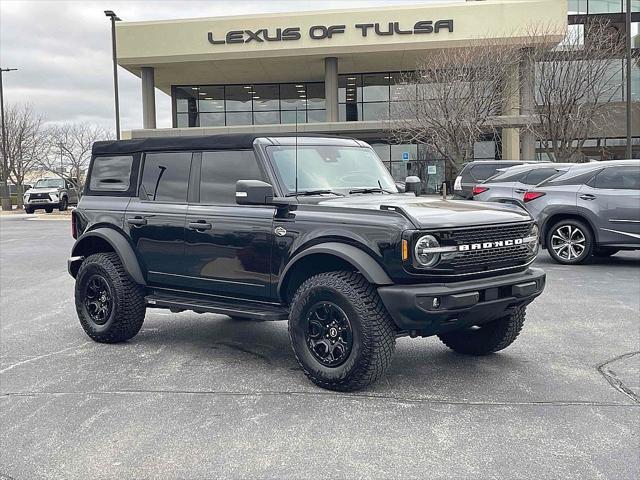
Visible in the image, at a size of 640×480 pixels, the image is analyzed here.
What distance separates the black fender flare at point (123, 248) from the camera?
6246mm

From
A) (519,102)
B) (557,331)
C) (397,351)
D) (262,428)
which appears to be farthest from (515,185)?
(519,102)

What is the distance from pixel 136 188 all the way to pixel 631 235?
802cm

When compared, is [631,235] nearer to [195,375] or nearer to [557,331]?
[557,331]

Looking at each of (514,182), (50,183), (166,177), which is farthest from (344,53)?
(166,177)

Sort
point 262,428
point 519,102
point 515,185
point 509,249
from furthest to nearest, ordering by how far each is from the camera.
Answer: point 519,102 < point 515,185 < point 509,249 < point 262,428

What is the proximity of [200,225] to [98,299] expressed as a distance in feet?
4.92

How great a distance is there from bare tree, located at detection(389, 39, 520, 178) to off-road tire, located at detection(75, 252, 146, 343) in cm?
2236

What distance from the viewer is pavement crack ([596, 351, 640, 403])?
16.0ft

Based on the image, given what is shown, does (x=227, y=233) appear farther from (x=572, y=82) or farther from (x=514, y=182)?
(x=572, y=82)

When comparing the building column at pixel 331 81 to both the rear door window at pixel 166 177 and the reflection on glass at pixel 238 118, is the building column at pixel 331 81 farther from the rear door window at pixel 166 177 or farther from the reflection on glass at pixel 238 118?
the rear door window at pixel 166 177

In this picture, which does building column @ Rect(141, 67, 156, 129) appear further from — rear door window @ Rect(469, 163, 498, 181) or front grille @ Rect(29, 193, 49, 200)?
rear door window @ Rect(469, 163, 498, 181)

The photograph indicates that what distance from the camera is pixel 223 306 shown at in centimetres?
575

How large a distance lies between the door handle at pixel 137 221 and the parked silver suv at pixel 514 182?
854cm

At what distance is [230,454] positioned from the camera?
3.86m
